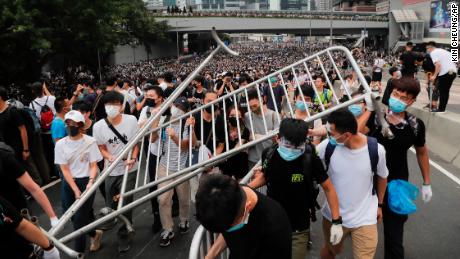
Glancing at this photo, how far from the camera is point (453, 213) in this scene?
4.98 metres

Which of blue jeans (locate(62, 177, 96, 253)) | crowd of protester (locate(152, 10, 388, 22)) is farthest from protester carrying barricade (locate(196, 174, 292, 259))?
crowd of protester (locate(152, 10, 388, 22))

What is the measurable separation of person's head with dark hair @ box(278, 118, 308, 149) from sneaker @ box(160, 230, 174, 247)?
2531 mm

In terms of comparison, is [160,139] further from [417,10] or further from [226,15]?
[417,10]

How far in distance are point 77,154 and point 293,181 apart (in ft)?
→ 8.55

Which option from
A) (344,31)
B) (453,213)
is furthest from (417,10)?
(453,213)

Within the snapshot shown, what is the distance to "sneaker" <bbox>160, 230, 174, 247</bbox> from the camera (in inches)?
181

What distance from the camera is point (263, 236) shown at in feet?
6.53

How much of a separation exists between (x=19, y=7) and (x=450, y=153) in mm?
15767

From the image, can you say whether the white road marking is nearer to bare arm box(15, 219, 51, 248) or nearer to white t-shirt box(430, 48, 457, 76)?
white t-shirt box(430, 48, 457, 76)

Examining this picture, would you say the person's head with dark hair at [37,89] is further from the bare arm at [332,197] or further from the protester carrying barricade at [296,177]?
the bare arm at [332,197]

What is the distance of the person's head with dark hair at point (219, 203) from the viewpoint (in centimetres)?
176

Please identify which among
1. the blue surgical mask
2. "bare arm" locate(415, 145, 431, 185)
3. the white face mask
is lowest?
"bare arm" locate(415, 145, 431, 185)

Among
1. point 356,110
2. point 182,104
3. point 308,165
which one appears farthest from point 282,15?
point 308,165

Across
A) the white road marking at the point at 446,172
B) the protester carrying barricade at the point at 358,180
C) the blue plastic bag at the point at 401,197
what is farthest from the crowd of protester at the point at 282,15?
the protester carrying barricade at the point at 358,180
